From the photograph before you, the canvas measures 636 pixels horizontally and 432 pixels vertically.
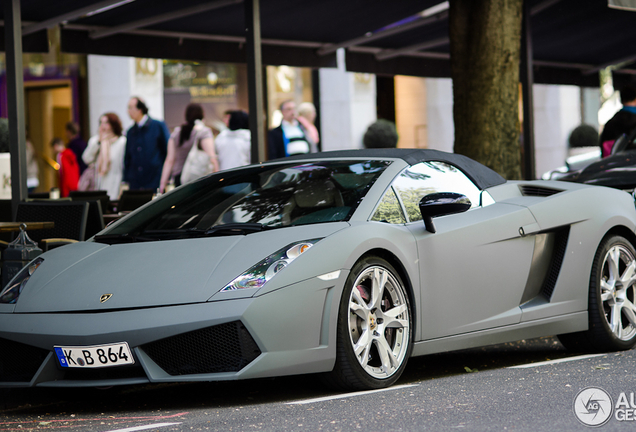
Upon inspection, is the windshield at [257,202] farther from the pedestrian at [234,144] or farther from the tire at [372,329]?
the pedestrian at [234,144]

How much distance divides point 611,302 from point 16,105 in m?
5.50

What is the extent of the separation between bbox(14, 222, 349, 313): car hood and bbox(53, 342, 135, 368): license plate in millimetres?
196

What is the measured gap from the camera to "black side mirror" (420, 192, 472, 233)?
5152 millimetres

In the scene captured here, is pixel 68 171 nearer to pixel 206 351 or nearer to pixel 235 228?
pixel 235 228

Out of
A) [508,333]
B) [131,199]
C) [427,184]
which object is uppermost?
[427,184]

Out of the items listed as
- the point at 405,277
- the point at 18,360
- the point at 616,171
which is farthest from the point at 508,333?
the point at 616,171

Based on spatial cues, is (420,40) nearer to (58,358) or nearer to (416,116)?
(416,116)

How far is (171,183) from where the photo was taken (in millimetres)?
12984

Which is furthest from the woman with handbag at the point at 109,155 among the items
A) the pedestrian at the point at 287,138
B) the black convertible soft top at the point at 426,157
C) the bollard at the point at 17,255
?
the black convertible soft top at the point at 426,157

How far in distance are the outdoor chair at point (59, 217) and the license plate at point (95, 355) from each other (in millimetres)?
2840

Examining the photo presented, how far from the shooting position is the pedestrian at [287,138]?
1393 cm

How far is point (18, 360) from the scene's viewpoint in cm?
476

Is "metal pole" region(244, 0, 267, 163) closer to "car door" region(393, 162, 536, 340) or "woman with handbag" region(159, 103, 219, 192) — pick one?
"woman with handbag" region(159, 103, 219, 192)

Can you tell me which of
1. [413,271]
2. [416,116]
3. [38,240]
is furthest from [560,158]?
[413,271]
